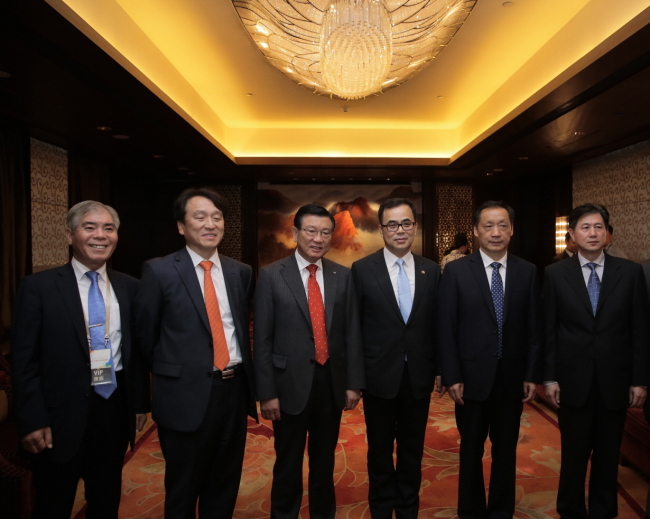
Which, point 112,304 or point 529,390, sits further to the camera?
point 529,390

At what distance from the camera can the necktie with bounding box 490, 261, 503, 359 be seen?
2367mm

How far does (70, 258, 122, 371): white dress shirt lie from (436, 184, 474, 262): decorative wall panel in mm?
7267

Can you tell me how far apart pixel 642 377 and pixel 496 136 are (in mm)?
4028

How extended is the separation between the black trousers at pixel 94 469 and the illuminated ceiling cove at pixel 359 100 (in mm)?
2312

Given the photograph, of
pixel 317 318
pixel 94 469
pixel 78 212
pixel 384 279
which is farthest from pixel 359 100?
pixel 94 469

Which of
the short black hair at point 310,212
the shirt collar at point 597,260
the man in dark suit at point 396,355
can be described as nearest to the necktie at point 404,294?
the man in dark suit at point 396,355

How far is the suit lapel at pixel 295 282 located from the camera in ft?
7.41

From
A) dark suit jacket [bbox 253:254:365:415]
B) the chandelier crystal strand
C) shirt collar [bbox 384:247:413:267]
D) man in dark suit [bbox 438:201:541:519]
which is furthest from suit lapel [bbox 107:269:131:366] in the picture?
the chandelier crystal strand

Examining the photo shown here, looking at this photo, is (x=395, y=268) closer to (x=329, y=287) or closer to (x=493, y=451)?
(x=329, y=287)

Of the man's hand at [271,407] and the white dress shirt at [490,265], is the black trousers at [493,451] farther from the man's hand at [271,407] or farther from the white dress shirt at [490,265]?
the man's hand at [271,407]

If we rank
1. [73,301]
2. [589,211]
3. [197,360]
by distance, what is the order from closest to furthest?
[73,301] → [197,360] → [589,211]

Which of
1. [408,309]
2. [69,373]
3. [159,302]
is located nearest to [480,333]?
[408,309]

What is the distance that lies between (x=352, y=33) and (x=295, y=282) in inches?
60.2

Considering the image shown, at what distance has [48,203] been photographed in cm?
566
